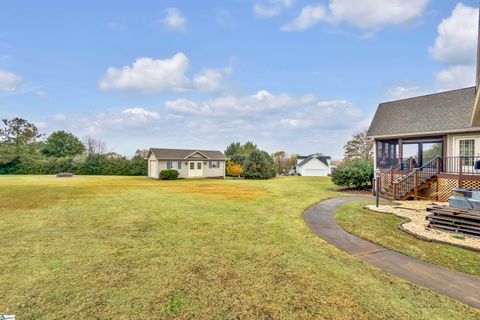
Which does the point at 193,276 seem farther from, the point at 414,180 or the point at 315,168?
the point at 315,168

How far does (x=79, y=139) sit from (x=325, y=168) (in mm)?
53825

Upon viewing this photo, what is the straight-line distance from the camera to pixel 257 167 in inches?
1196

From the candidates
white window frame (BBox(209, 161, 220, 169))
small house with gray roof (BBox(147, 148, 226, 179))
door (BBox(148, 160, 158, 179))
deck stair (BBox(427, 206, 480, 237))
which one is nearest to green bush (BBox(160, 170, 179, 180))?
small house with gray roof (BBox(147, 148, 226, 179))

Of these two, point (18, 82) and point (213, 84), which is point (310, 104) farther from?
point (18, 82)

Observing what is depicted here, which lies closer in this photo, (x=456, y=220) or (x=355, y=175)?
(x=456, y=220)

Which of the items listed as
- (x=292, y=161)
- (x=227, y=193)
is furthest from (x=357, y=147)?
(x=227, y=193)

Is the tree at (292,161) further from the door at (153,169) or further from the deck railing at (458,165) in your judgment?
the deck railing at (458,165)

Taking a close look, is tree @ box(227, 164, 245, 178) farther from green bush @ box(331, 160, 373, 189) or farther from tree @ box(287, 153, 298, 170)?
tree @ box(287, 153, 298, 170)

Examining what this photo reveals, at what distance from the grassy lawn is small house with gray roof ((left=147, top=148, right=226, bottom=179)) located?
20.8 metres

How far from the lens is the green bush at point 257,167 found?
99.3 feet

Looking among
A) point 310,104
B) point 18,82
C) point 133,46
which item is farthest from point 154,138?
point 310,104

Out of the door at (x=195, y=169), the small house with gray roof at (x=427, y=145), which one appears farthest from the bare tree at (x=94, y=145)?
the small house with gray roof at (x=427, y=145)

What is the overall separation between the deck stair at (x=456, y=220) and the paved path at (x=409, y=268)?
2.89m

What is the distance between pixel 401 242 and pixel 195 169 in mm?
26370
